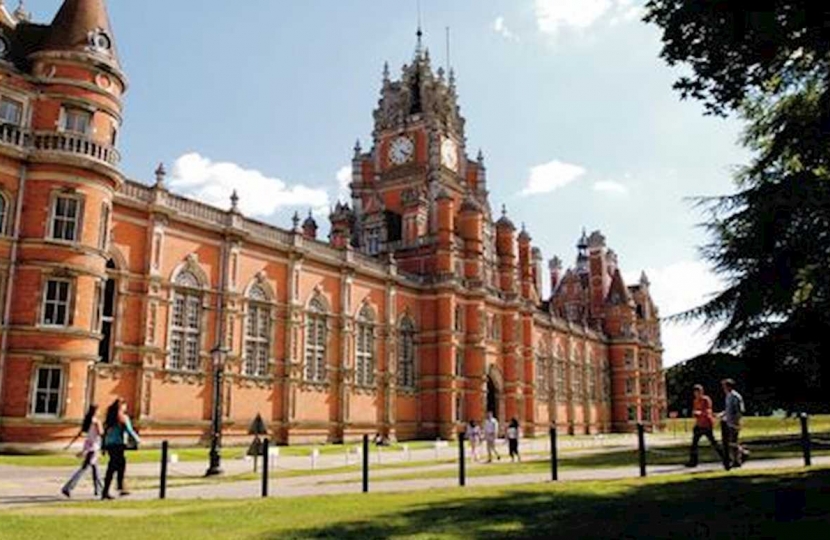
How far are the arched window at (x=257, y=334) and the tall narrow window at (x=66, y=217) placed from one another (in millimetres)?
11250

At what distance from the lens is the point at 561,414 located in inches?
2921

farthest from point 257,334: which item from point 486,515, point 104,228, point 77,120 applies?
point 486,515

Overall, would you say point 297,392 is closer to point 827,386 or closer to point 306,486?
point 306,486

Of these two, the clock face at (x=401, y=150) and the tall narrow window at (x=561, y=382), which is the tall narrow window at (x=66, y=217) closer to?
the clock face at (x=401, y=150)

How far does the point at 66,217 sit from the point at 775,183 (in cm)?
2562

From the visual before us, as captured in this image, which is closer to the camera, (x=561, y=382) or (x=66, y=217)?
(x=66, y=217)

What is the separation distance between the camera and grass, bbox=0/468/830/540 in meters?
9.33

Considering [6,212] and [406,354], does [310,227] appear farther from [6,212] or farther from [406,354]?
[6,212]

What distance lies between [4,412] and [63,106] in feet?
40.7

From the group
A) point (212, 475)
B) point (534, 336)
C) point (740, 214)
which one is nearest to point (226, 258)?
point (212, 475)

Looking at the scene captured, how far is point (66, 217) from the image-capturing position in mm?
29328

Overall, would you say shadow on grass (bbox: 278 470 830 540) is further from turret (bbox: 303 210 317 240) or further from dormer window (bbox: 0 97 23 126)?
turret (bbox: 303 210 317 240)

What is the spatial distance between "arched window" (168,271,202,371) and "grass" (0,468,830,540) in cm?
2219

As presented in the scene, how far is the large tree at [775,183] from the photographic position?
1311 centimetres
